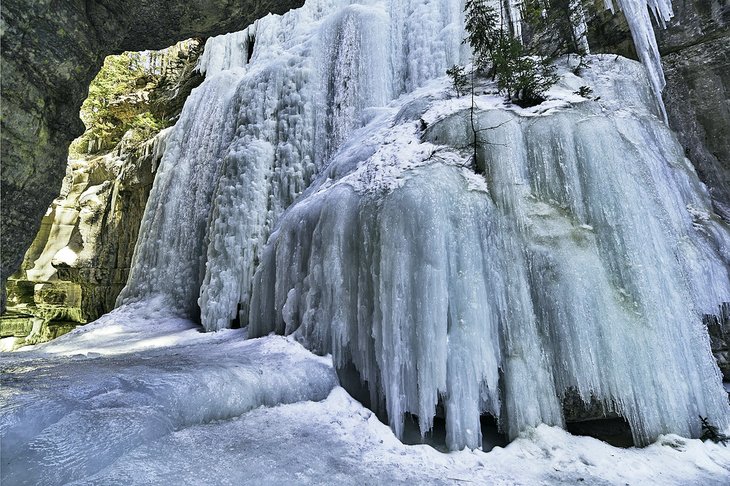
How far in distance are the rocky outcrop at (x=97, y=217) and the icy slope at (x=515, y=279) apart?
8.56 m

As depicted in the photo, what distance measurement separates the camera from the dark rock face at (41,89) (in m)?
2.18

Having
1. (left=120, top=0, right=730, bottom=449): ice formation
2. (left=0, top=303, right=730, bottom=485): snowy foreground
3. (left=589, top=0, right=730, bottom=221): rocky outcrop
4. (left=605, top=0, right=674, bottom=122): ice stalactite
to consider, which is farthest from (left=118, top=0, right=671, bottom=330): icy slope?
(left=0, top=303, right=730, bottom=485): snowy foreground

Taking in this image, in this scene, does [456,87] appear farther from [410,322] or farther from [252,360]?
[252,360]

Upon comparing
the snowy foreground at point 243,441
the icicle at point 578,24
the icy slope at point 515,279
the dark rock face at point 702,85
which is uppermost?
the icicle at point 578,24

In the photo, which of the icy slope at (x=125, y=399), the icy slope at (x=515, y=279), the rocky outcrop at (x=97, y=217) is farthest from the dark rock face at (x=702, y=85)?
the rocky outcrop at (x=97, y=217)

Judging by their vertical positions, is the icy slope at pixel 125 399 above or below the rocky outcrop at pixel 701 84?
below

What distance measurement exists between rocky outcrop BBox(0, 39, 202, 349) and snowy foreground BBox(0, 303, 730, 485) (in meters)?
8.77

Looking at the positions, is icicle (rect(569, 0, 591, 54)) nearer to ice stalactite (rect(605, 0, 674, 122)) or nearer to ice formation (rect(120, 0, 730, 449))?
ice stalactite (rect(605, 0, 674, 122))

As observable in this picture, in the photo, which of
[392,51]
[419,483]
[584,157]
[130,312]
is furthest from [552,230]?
[130,312]

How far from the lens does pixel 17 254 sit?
2.48 meters

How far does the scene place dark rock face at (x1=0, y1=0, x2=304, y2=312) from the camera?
7.15 ft

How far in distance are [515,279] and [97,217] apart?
40.0 feet

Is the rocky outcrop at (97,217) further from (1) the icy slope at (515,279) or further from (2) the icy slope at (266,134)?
(1) the icy slope at (515,279)

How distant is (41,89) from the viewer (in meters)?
2.35
